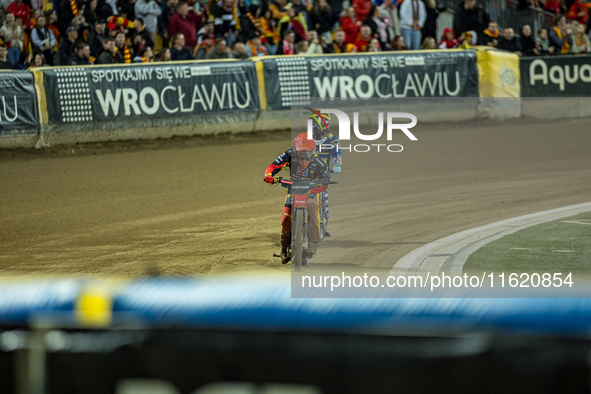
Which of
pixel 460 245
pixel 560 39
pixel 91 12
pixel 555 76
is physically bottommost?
pixel 460 245

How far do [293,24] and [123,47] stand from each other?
13.0 feet

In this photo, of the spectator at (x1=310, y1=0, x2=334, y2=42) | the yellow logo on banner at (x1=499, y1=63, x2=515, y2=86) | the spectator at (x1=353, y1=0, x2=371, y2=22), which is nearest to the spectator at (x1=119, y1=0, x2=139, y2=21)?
the spectator at (x1=310, y1=0, x2=334, y2=42)

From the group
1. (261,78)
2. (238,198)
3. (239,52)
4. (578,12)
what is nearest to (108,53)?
(239,52)

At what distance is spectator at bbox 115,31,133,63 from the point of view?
52.2 ft

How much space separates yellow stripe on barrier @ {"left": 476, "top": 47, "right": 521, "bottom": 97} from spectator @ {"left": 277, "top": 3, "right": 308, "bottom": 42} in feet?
12.8

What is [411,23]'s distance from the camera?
19312mm

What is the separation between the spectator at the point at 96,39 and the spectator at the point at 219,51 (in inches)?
82.5

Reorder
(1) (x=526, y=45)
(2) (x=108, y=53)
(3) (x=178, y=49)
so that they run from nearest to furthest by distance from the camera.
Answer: (2) (x=108, y=53) → (3) (x=178, y=49) → (1) (x=526, y=45)

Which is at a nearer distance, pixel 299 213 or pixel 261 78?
pixel 299 213

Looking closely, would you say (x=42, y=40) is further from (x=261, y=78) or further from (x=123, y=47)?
(x=261, y=78)

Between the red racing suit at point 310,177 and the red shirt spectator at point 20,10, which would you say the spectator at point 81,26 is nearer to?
the red shirt spectator at point 20,10

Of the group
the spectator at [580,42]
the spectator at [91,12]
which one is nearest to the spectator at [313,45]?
the spectator at [91,12]

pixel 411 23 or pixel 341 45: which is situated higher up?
pixel 411 23

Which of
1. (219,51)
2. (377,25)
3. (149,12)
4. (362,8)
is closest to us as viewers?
(219,51)
